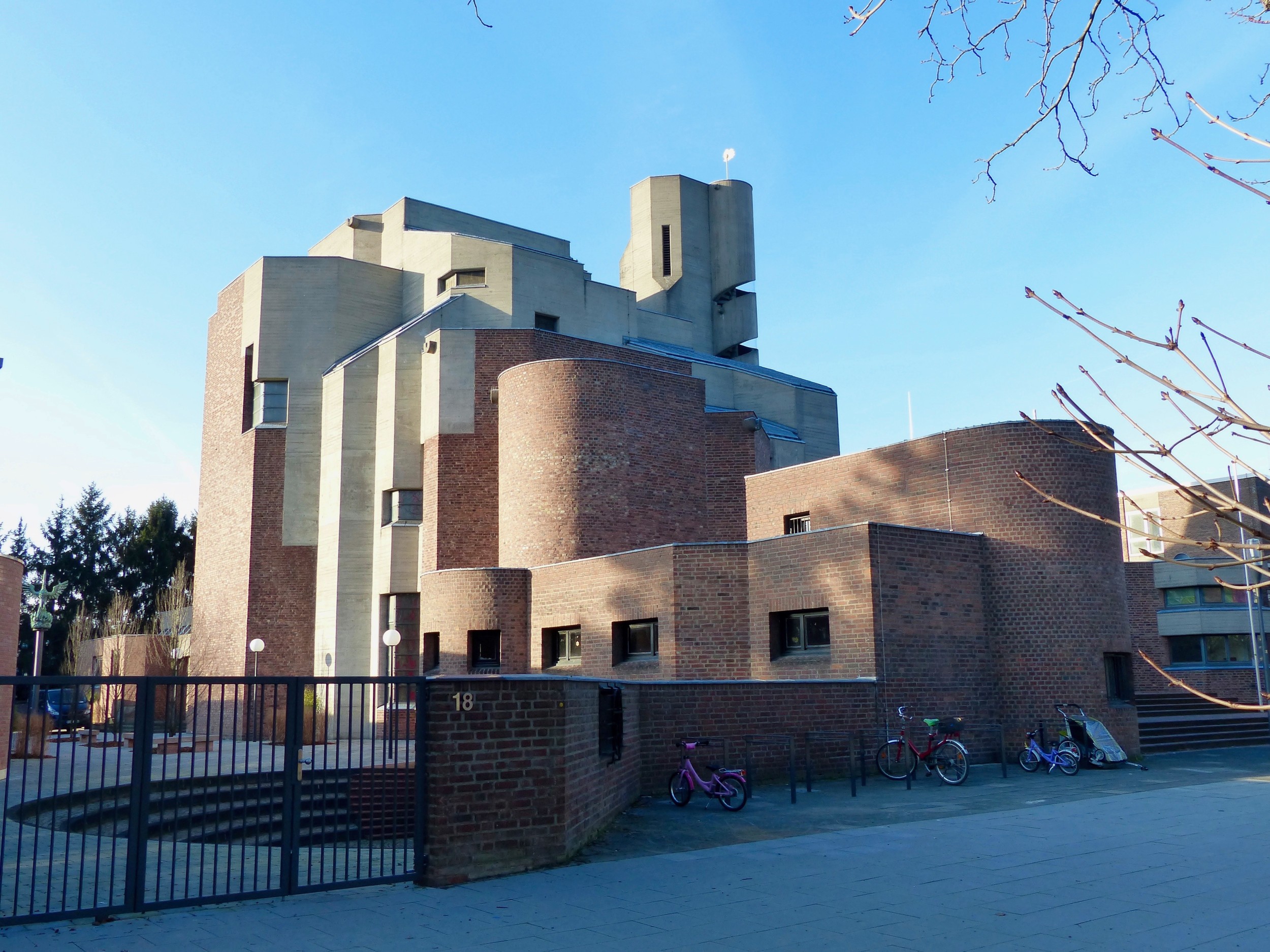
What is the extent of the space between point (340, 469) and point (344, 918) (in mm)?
28817

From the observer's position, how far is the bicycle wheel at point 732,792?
44.0ft

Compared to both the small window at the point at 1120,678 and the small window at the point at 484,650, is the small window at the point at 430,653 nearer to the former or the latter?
the small window at the point at 484,650

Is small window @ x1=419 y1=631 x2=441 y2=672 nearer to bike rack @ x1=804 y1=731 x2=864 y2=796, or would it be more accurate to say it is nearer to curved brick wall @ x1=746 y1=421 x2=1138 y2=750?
curved brick wall @ x1=746 y1=421 x2=1138 y2=750

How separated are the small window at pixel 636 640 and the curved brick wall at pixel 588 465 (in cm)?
449

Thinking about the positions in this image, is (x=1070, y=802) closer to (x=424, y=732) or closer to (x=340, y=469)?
(x=424, y=732)

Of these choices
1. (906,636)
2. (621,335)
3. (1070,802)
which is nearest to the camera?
(1070,802)

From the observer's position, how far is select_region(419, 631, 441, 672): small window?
30.8 m

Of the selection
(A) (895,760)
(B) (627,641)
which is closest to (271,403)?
(B) (627,641)

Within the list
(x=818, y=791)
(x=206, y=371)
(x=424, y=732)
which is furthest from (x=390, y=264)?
(x=424, y=732)

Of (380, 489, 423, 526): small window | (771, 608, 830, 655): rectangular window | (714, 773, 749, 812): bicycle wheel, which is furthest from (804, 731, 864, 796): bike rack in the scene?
(380, 489, 423, 526): small window

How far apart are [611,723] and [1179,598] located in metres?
31.4

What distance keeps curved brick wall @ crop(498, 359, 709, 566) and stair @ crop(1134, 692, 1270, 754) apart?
42.6 ft

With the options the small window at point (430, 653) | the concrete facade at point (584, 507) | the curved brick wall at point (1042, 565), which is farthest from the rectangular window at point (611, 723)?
the small window at point (430, 653)

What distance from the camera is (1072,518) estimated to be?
20.4 metres
